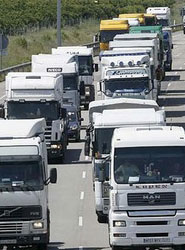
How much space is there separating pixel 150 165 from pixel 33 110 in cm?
1570

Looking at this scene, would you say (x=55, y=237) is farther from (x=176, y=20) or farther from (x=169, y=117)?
(x=176, y=20)

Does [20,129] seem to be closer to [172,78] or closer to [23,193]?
[23,193]

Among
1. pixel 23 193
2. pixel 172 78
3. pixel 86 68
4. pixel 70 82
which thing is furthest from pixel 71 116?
pixel 172 78

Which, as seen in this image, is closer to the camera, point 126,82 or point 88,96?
point 126,82

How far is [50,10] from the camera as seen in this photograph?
11650 cm

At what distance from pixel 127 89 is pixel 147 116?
546 inches

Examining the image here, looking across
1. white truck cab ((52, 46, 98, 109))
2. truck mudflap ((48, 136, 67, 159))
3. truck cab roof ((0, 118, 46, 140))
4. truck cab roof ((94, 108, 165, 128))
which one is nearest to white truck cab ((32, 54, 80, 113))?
truck mudflap ((48, 136, 67, 159))

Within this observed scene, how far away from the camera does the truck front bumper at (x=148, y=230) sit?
74.1 feet

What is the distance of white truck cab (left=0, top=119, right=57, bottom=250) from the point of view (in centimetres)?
2327

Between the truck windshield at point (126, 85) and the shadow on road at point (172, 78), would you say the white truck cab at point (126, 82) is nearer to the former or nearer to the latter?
the truck windshield at point (126, 85)

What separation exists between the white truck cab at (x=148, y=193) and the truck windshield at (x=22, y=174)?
5.34 ft

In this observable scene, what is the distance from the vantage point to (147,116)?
29.4 meters

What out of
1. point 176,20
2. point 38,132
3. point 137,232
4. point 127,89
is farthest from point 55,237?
point 176,20

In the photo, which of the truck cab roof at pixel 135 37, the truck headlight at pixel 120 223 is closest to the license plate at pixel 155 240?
the truck headlight at pixel 120 223
